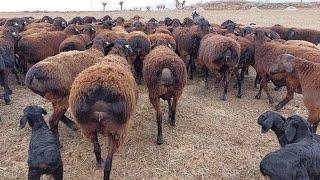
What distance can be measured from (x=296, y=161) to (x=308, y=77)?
2717 millimetres

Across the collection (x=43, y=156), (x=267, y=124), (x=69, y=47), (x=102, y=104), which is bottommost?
(x=43, y=156)

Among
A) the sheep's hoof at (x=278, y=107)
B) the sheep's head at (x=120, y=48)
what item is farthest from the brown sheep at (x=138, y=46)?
the sheep's hoof at (x=278, y=107)

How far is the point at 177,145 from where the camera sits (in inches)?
249

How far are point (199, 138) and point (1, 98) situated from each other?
4.82 metres

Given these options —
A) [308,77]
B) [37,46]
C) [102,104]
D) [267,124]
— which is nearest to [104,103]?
[102,104]

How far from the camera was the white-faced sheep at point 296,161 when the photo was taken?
431cm

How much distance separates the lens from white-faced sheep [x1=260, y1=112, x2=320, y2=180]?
4.31m

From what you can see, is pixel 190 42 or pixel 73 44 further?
pixel 190 42

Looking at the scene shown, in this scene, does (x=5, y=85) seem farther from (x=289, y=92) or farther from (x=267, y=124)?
(x=289, y=92)

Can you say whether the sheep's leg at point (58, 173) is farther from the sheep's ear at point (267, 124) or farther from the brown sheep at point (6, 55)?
the brown sheep at point (6, 55)

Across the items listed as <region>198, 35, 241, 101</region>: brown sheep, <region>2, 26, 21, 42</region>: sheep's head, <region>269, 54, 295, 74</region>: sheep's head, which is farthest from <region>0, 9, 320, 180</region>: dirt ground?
<region>2, 26, 21, 42</region>: sheep's head

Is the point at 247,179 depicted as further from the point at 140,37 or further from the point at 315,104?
the point at 140,37

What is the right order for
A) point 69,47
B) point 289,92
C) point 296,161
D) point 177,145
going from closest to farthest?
point 296,161 → point 177,145 → point 289,92 → point 69,47

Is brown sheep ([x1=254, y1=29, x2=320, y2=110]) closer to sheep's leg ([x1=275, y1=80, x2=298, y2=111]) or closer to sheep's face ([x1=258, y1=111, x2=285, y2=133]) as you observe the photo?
sheep's leg ([x1=275, y1=80, x2=298, y2=111])
